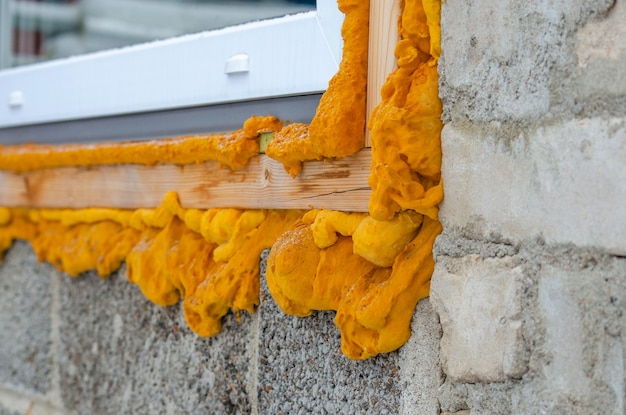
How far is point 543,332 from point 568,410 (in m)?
0.10

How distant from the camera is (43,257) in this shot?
7.16 ft

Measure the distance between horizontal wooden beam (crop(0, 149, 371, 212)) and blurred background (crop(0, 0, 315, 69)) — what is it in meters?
0.33

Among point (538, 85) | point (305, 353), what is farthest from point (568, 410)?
point (305, 353)

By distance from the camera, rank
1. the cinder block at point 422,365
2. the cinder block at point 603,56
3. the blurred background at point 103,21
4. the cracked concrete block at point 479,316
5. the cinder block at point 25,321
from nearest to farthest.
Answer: the cinder block at point 603,56
the cracked concrete block at point 479,316
the cinder block at point 422,365
the blurred background at point 103,21
the cinder block at point 25,321

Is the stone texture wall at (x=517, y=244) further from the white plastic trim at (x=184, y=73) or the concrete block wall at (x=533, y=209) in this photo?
the white plastic trim at (x=184, y=73)

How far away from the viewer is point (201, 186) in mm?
1680

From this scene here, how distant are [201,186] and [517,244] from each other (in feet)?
2.79

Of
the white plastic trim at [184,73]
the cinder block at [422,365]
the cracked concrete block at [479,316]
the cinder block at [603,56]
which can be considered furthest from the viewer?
the white plastic trim at [184,73]

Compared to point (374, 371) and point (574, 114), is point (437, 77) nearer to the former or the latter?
point (574, 114)

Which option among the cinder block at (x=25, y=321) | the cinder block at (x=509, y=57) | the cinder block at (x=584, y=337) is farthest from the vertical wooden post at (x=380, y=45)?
the cinder block at (x=25, y=321)

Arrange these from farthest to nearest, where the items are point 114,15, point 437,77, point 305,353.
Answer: point 114,15
point 305,353
point 437,77

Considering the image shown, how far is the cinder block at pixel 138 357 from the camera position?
1.58 m

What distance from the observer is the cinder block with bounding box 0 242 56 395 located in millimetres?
2154

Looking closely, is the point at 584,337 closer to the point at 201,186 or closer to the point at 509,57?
the point at 509,57
